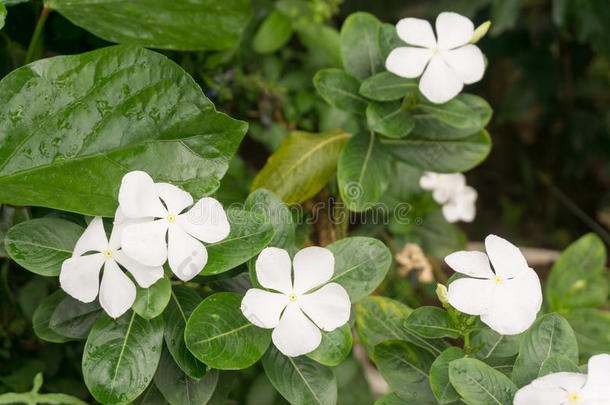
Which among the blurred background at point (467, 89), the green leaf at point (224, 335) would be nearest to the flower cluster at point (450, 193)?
the blurred background at point (467, 89)

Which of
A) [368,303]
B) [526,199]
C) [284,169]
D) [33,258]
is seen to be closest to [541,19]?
[526,199]

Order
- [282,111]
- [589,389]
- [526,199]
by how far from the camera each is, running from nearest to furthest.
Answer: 1. [589,389]
2. [282,111]
3. [526,199]

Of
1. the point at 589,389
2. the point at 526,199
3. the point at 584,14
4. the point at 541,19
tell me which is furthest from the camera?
the point at 526,199

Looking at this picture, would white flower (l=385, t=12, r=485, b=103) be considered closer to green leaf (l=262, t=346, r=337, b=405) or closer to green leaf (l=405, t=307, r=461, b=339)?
green leaf (l=405, t=307, r=461, b=339)

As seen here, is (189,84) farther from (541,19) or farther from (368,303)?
(541,19)

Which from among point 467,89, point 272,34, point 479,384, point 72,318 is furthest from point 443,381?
point 467,89

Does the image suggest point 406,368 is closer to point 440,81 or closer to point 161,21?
point 440,81

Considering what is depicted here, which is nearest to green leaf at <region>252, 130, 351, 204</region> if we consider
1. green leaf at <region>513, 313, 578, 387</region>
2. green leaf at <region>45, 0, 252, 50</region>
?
green leaf at <region>45, 0, 252, 50</region>
